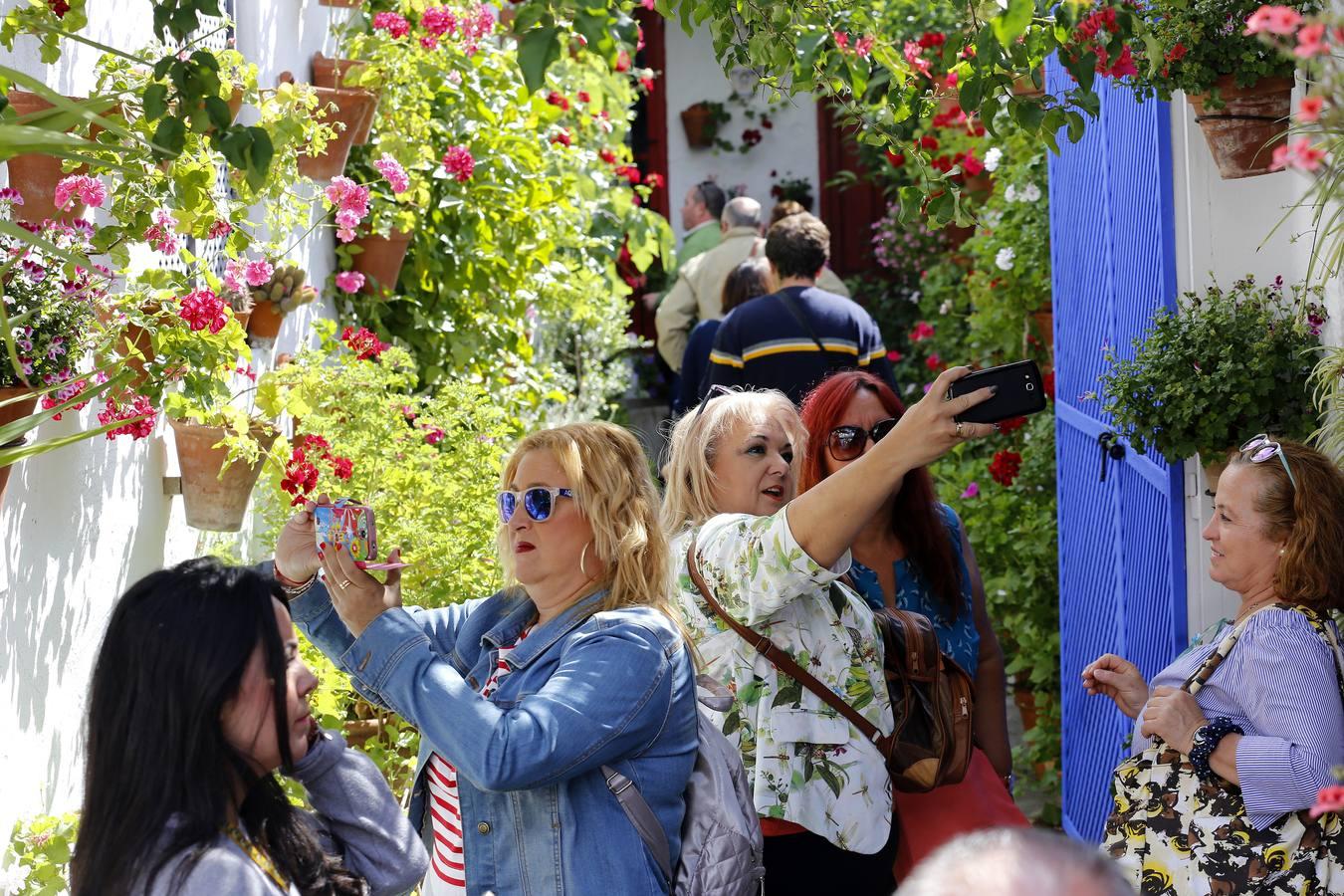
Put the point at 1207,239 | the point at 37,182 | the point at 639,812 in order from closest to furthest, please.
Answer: the point at 639,812 < the point at 37,182 < the point at 1207,239

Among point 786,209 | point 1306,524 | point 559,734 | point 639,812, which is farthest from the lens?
point 786,209

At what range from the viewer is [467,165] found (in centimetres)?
581

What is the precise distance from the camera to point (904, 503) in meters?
3.49

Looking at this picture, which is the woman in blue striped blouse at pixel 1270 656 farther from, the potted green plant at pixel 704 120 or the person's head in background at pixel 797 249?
the potted green plant at pixel 704 120

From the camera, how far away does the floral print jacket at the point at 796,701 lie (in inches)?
111

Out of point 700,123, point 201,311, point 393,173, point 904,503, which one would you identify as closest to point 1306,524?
point 904,503

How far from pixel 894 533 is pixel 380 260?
3.01m

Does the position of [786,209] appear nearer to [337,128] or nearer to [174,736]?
[337,128]

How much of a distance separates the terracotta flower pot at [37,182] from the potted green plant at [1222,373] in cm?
234

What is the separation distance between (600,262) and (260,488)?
441 cm

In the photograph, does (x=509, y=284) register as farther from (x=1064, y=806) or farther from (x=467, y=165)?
(x=1064, y=806)

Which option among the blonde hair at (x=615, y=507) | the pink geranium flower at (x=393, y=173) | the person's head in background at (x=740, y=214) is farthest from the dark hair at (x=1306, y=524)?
the person's head in background at (x=740, y=214)

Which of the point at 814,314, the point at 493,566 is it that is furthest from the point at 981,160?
the point at 493,566

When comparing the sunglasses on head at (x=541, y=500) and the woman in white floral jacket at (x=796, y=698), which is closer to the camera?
the sunglasses on head at (x=541, y=500)
